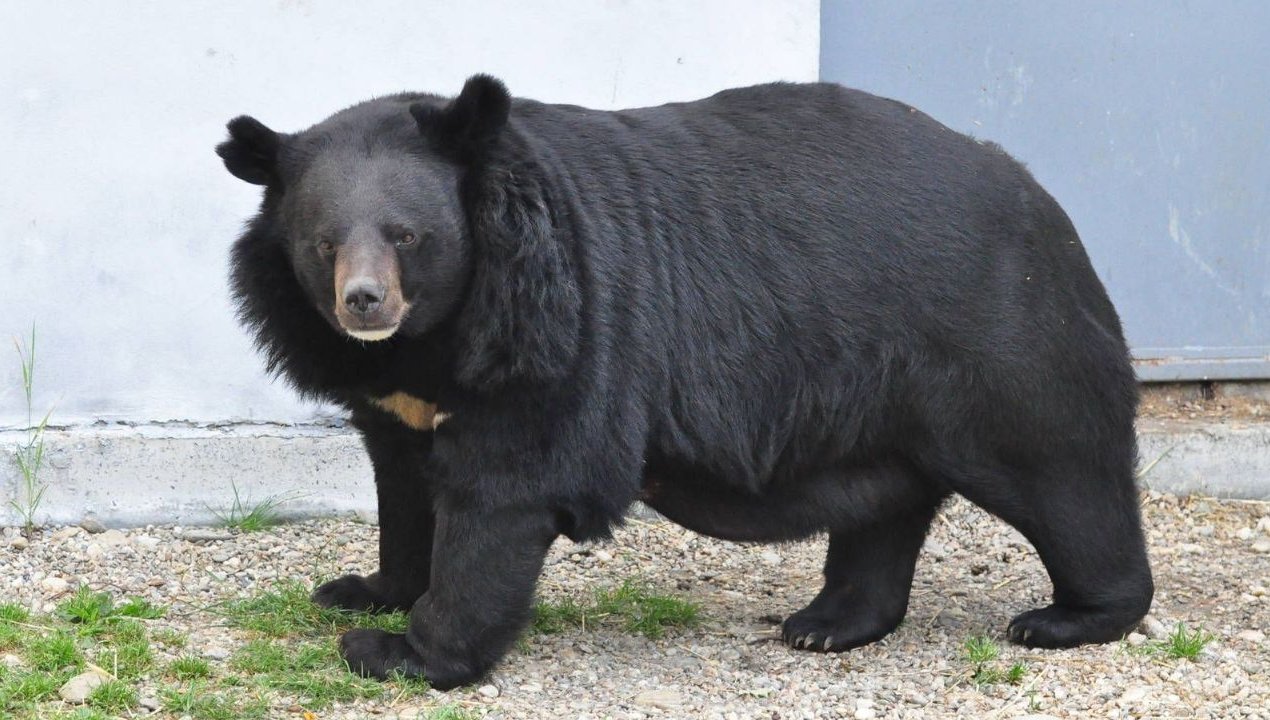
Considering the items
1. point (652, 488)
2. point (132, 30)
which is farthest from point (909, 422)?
point (132, 30)

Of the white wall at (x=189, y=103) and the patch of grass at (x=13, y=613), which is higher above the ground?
the white wall at (x=189, y=103)

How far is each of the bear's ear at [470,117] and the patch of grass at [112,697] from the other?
171 cm

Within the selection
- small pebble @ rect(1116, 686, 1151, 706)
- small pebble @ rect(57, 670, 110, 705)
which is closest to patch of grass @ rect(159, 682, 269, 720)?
small pebble @ rect(57, 670, 110, 705)

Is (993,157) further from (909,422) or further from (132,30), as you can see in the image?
(132,30)

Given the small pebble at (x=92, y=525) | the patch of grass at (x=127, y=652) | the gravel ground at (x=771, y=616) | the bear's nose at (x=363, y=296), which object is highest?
the bear's nose at (x=363, y=296)

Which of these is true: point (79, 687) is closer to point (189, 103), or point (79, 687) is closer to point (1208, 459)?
point (189, 103)

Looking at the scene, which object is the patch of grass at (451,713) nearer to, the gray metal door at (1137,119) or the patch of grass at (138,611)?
the patch of grass at (138,611)

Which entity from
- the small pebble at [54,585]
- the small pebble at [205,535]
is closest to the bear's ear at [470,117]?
the small pebble at [54,585]

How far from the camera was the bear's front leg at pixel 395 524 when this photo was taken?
4727mm

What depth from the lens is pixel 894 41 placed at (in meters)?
6.75

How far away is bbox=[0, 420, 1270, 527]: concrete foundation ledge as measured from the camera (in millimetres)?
5957

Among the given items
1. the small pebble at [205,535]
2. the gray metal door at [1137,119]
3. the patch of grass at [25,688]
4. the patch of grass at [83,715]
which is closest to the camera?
the patch of grass at [83,715]

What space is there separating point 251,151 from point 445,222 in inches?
23.9

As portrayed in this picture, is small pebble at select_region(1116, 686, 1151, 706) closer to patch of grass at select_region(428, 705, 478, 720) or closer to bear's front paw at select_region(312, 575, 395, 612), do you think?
patch of grass at select_region(428, 705, 478, 720)
